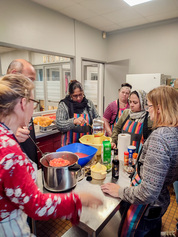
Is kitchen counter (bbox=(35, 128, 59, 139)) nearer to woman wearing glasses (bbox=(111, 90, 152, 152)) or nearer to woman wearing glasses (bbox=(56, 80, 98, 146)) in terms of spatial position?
woman wearing glasses (bbox=(56, 80, 98, 146))

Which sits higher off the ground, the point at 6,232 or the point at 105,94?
the point at 105,94

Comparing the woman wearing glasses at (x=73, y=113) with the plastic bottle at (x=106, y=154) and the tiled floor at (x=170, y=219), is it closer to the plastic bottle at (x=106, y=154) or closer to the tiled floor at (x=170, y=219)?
the plastic bottle at (x=106, y=154)

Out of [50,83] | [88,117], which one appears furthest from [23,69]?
[50,83]

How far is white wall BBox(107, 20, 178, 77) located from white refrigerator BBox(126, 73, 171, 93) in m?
0.45

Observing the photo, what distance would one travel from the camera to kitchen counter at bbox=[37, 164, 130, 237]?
2.89ft

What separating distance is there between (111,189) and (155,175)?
337mm

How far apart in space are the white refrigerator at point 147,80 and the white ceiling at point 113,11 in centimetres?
116

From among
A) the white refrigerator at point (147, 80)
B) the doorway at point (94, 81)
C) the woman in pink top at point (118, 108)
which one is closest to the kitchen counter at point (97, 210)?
the woman in pink top at point (118, 108)

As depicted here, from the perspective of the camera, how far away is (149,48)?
392 cm

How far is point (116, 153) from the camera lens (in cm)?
163

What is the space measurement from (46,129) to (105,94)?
8.01ft

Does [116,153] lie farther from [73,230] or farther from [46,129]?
[46,129]

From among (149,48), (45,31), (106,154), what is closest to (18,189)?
(106,154)

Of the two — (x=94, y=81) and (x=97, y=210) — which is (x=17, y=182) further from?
(x=94, y=81)
